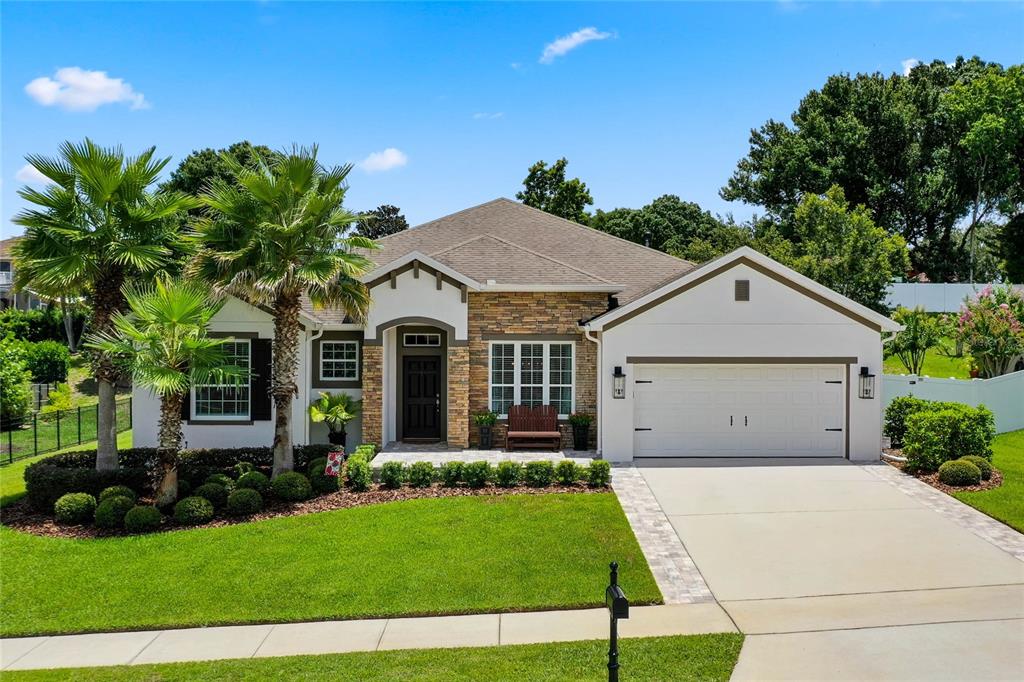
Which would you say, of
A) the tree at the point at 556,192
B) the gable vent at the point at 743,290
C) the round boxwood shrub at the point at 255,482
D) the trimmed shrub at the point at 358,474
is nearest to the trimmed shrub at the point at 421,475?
the trimmed shrub at the point at 358,474

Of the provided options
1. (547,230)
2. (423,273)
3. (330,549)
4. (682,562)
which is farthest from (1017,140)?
(330,549)

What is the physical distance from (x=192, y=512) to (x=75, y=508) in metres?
2.11

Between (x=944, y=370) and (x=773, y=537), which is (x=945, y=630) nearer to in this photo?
(x=773, y=537)

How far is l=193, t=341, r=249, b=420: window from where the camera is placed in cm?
1692

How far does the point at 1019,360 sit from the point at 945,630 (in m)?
15.2

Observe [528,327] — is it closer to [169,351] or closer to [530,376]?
[530,376]

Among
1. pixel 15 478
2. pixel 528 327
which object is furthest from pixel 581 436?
pixel 15 478

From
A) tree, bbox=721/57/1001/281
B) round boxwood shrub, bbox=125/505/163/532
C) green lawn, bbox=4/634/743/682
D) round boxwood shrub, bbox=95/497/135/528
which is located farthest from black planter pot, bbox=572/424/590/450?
tree, bbox=721/57/1001/281

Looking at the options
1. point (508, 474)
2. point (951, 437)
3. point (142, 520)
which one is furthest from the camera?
point (951, 437)

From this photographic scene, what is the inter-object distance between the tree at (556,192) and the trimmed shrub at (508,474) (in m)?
28.4

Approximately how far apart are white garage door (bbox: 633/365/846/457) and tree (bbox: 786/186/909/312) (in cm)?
1060

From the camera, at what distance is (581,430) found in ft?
55.4

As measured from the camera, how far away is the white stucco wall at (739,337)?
621 inches

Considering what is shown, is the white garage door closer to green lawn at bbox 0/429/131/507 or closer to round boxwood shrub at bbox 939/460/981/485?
round boxwood shrub at bbox 939/460/981/485
